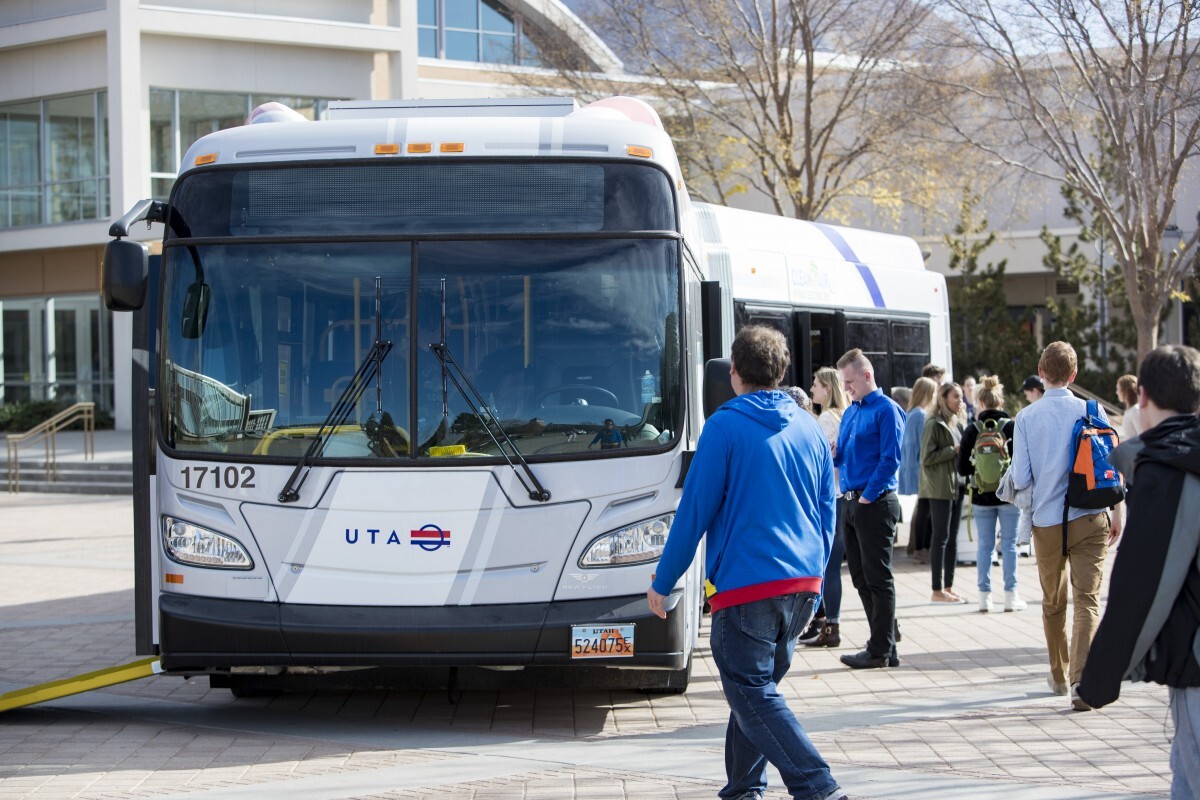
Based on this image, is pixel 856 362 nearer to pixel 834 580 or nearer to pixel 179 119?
pixel 834 580

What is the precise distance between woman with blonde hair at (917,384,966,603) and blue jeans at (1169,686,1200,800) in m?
7.35

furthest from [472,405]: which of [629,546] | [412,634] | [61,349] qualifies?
[61,349]

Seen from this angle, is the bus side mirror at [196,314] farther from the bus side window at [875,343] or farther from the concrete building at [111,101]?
the concrete building at [111,101]

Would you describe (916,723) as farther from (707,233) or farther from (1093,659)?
(707,233)

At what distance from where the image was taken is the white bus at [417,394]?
6.70 metres

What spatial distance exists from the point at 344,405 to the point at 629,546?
148 centimetres

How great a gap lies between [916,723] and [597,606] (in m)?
1.77

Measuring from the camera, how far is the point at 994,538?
10.7 m

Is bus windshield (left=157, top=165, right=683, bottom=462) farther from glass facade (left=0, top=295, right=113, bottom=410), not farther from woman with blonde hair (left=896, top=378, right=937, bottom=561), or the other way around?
glass facade (left=0, top=295, right=113, bottom=410)

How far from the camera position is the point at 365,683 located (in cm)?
743

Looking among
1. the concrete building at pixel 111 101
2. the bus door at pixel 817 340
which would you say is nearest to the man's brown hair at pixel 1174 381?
the bus door at pixel 817 340

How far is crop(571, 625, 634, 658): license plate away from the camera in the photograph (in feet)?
21.7

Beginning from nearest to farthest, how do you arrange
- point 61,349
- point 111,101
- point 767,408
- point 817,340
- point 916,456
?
point 767,408 → point 916,456 → point 817,340 → point 111,101 → point 61,349

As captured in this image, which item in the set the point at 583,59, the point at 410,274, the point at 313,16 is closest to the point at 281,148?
the point at 410,274
